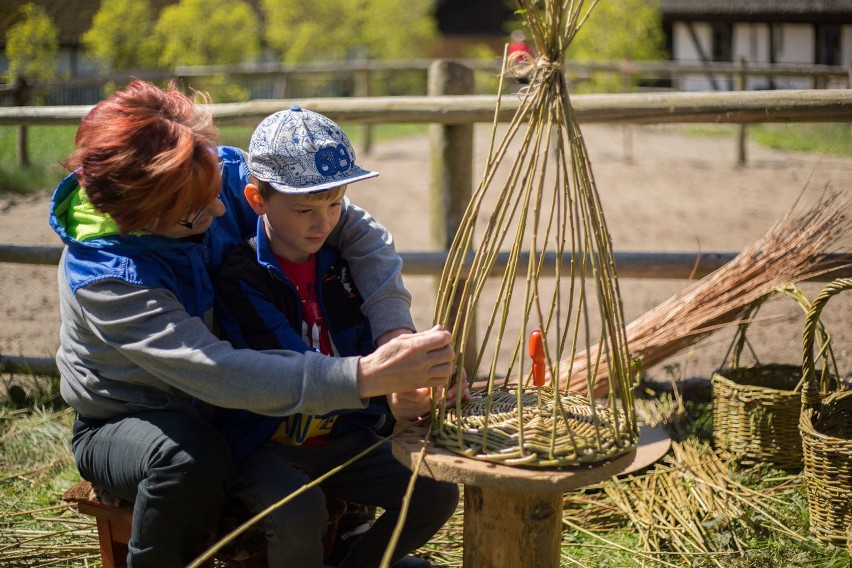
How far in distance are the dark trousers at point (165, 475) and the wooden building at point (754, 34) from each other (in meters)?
8.22

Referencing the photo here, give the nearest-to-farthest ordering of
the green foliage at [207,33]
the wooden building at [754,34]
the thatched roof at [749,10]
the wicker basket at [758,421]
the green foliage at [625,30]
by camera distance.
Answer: the wicker basket at [758,421] < the green foliage at [207,33] < the thatched roof at [749,10] < the wooden building at [754,34] < the green foliage at [625,30]

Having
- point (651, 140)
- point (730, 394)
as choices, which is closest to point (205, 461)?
point (730, 394)

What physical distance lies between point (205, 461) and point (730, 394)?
67.7 inches

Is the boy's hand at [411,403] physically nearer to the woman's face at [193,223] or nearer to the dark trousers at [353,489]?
the dark trousers at [353,489]

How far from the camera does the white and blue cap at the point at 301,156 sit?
168 centimetres

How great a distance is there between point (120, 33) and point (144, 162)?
3.89 metres

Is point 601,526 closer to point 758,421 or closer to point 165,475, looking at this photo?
point 758,421

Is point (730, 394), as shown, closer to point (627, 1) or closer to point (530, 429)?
point (530, 429)

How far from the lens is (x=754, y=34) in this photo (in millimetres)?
16000

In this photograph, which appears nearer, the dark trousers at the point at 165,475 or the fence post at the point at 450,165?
the dark trousers at the point at 165,475

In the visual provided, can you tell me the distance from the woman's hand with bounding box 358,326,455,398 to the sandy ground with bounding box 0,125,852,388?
1.73 metres

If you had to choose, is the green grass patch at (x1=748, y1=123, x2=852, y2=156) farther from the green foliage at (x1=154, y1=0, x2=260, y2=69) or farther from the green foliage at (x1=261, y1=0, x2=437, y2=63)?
the green foliage at (x1=261, y1=0, x2=437, y2=63)

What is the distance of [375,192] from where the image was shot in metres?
8.31

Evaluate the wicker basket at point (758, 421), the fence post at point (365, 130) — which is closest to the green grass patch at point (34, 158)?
the wicker basket at point (758, 421)
